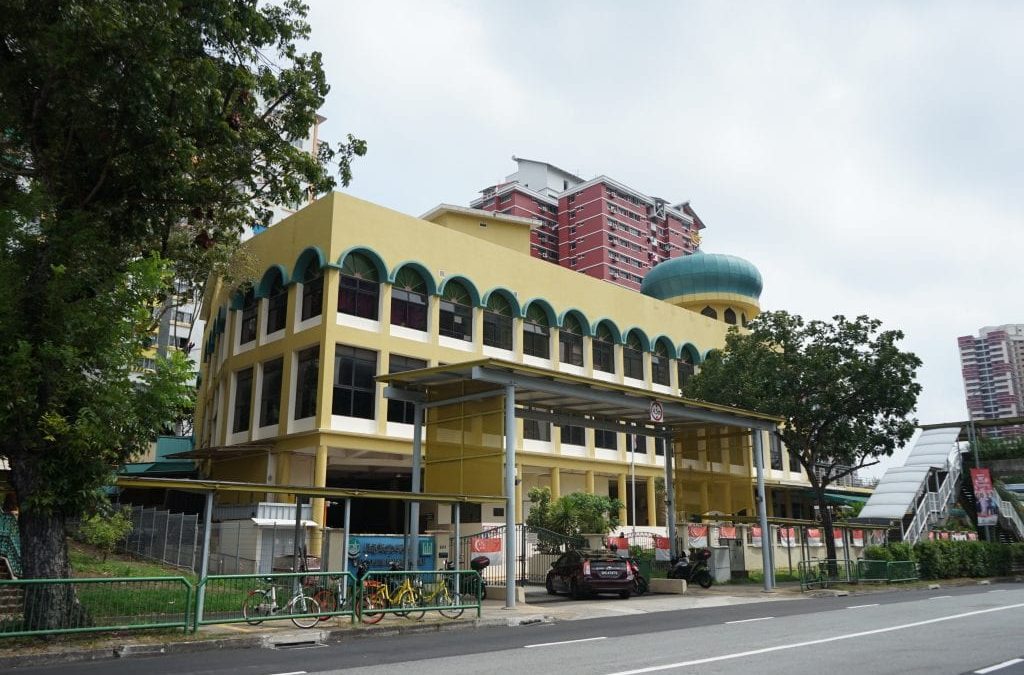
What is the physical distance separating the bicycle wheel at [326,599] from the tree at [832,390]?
2113 centimetres

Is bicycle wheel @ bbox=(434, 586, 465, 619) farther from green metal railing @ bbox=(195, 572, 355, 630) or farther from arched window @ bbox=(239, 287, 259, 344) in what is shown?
arched window @ bbox=(239, 287, 259, 344)

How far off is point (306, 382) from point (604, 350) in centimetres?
1802

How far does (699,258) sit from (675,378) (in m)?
13.8

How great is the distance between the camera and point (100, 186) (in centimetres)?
1577

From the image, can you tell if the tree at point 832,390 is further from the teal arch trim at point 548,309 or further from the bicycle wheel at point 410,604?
the bicycle wheel at point 410,604

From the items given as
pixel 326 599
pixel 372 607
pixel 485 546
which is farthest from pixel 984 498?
pixel 326 599

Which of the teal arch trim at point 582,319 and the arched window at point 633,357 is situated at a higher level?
the teal arch trim at point 582,319

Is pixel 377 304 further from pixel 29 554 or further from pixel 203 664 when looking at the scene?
pixel 203 664

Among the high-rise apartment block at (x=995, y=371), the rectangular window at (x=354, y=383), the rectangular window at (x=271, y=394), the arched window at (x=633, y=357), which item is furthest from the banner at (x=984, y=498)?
the high-rise apartment block at (x=995, y=371)

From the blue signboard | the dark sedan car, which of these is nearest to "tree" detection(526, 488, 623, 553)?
the dark sedan car

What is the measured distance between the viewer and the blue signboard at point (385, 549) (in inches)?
838

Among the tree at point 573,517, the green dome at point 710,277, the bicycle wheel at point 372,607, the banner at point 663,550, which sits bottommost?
the bicycle wheel at point 372,607

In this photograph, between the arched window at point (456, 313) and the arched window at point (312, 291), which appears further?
the arched window at point (456, 313)

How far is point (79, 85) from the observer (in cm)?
1519
